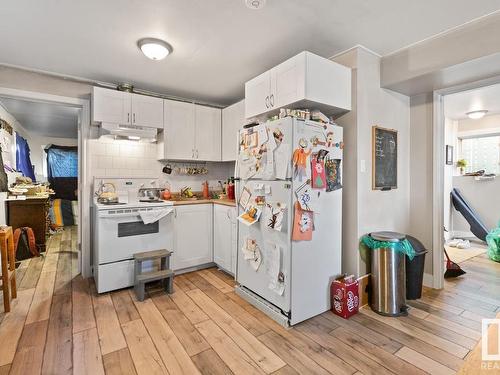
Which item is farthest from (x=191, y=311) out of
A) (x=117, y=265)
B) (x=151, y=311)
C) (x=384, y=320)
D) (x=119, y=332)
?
(x=384, y=320)

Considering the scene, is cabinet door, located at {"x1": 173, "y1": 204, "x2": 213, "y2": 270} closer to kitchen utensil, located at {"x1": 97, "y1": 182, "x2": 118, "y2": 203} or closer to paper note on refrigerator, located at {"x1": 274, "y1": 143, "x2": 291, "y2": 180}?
kitchen utensil, located at {"x1": 97, "y1": 182, "x2": 118, "y2": 203}

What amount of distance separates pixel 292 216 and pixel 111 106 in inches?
98.0

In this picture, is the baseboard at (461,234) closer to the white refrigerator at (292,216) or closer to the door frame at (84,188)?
the white refrigerator at (292,216)

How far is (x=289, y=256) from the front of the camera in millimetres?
2123

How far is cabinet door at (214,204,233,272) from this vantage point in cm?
320

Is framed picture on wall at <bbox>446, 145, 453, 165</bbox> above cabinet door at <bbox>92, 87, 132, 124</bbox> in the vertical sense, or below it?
below

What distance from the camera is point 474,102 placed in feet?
13.0

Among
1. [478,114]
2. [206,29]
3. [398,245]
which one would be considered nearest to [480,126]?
[478,114]

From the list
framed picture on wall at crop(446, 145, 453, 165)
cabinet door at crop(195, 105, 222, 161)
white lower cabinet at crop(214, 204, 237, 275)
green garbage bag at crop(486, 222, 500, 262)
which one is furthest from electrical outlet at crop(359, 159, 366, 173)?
framed picture on wall at crop(446, 145, 453, 165)

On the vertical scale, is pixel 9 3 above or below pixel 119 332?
above

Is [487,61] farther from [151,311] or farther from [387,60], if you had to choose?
[151,311]

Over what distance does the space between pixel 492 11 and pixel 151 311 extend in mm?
3657

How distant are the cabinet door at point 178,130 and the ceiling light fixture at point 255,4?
1.95 meters

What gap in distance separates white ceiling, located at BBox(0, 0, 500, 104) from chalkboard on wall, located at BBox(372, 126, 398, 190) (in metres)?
0.80
